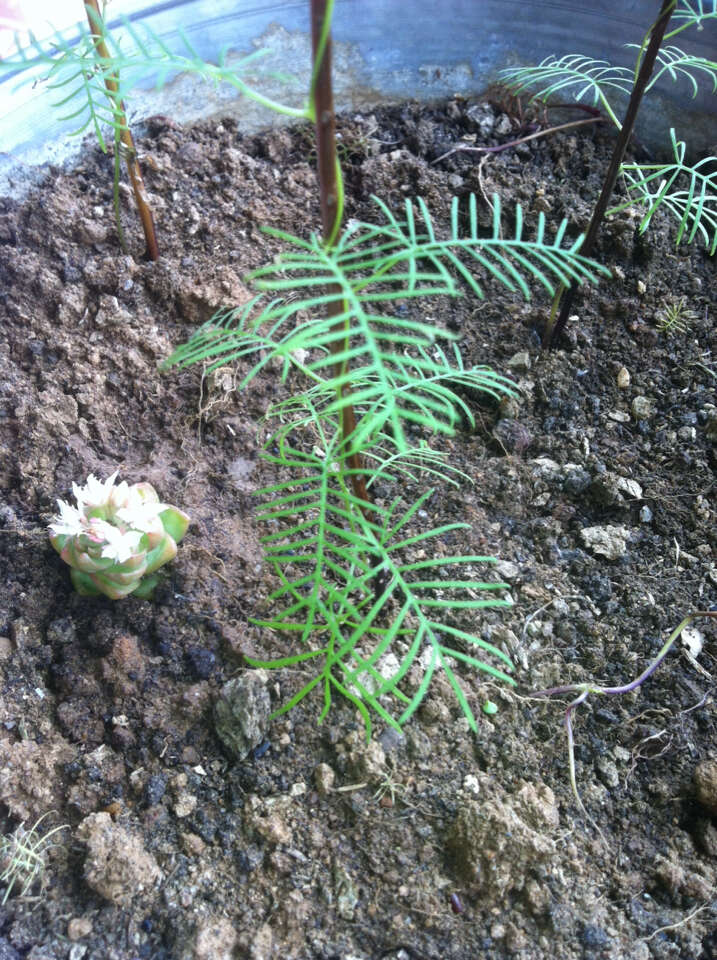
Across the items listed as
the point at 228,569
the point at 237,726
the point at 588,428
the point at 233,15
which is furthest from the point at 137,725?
the point at 233,15

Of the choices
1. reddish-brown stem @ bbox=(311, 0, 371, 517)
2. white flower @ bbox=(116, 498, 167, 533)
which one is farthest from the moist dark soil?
reddish-brown stem @ bbox=(311, 0, 371, 517)

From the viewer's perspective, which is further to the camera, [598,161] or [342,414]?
[598,161]

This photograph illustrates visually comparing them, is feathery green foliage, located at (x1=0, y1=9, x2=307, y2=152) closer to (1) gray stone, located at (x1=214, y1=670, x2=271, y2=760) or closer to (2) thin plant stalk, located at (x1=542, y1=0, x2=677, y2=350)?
(2) thin plant stalk, located at (x1=542, y1=0, x2=677, y2=350)

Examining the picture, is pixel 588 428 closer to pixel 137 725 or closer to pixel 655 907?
pixel 655 907

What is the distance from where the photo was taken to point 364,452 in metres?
1.01

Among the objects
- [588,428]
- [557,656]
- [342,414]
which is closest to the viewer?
[342,414]

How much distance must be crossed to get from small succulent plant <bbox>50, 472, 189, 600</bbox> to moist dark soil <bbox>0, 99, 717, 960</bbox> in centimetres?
7

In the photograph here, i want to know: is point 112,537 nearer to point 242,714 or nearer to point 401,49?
point 242,714

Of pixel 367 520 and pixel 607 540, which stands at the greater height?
pixel 367 520

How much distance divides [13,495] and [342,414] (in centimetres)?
71

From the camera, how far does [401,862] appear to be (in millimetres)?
1003

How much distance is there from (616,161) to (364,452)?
27.7 inches

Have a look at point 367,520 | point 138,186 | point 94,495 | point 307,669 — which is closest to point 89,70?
point 138,186

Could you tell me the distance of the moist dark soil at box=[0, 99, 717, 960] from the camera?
98cm
